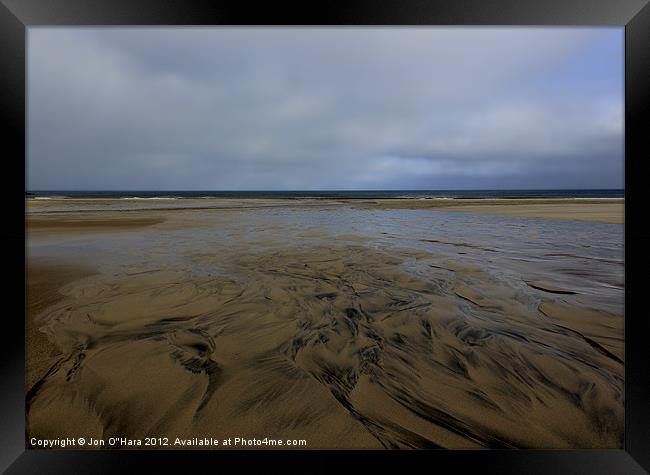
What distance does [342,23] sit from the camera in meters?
1.85

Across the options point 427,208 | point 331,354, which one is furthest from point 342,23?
point 427,208

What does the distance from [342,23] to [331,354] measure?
2603 millimetres

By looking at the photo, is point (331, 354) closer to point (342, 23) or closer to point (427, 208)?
point (342, 23)

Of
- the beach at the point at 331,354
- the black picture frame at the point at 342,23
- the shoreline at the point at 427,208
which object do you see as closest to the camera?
the black picture frame at the point at 342,23

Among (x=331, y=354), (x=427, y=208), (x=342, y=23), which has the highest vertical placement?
(x=427, y=208)

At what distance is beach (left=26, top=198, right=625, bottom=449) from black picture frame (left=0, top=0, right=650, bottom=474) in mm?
186

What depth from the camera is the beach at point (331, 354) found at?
1833mm

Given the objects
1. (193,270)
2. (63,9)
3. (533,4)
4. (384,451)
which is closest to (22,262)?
(63,9)

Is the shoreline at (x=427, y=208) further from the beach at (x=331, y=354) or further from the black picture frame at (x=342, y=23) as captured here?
the black picture frame at (x=342, y=23)

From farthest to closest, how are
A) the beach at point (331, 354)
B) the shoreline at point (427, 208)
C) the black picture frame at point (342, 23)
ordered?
the shoreline at point (427, 208) → the beach at point (331, 354) → the black picture frame at point (342, 23)

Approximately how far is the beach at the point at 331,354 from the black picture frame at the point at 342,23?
19 centimetres

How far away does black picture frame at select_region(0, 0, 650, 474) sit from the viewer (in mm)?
1579

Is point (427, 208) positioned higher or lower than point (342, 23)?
higher

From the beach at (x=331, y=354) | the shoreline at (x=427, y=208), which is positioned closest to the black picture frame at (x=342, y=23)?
the beach at (x=331, y=354)
